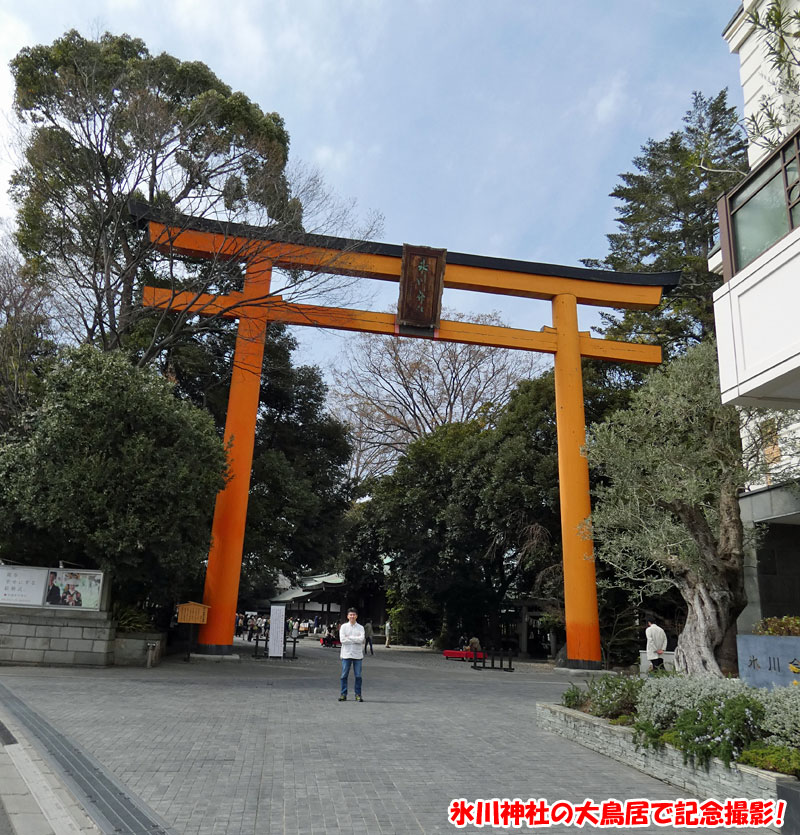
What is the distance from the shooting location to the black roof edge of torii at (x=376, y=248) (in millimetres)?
16844

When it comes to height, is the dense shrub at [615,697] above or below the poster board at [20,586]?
below

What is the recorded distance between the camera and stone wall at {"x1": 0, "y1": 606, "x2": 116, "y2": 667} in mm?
13773

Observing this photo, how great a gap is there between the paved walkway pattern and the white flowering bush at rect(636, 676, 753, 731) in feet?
1.91

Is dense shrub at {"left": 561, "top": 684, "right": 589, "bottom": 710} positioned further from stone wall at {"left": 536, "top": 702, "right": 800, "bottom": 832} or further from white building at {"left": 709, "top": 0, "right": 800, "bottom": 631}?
white building at {"left": 709, "top": 0, "right": 800, "bottom": 631}

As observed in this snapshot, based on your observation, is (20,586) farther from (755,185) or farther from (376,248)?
(755,185)

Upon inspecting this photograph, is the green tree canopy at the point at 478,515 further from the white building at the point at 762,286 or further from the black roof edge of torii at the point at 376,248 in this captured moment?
the white building at the point at 762,286

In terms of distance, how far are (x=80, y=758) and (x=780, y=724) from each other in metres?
5.60

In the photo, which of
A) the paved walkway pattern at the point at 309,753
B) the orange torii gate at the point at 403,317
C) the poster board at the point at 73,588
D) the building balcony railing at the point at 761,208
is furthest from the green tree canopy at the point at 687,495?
the poster board at the point at 73,588

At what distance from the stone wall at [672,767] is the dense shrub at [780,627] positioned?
190 inches

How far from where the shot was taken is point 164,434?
14469 mm

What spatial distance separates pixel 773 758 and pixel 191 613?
1354cm

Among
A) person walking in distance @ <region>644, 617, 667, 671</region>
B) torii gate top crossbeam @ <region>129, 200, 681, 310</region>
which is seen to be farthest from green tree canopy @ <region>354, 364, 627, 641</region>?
person walking in distance @ <region>644, 617, 667, 671</region>

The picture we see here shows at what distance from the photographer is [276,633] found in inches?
746

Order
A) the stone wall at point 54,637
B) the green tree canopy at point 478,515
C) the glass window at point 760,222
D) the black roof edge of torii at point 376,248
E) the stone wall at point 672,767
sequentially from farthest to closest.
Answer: the green tree canopy at point 478,515 → the black roof edge of torii at point 376,248 → the stone wall at point 54,637 → the glass window at point 760,222 → the stone wall at point 672,767
